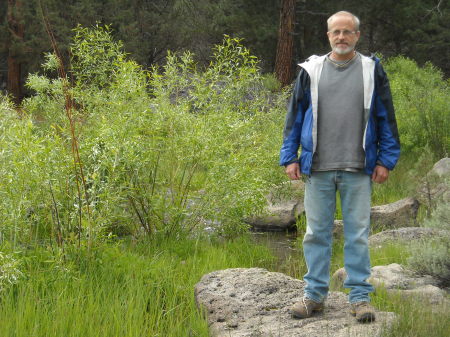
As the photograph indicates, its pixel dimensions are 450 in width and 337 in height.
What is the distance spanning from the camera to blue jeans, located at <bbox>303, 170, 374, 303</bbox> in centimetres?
397

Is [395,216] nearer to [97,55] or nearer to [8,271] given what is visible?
[97,55]

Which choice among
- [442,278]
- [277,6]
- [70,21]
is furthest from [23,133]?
[277,6]

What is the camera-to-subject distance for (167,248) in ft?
20.4

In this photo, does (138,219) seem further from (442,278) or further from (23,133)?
(442,278)

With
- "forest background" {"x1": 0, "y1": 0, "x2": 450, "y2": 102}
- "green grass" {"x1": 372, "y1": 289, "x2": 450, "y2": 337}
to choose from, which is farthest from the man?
"forest background" {"x1": 0, "y1": 0, "x2": 450, "y2": 102}

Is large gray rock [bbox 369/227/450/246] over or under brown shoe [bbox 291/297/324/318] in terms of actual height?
over

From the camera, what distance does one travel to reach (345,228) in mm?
4059

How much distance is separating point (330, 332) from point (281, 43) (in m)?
14.7

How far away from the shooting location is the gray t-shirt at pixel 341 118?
3979 mm

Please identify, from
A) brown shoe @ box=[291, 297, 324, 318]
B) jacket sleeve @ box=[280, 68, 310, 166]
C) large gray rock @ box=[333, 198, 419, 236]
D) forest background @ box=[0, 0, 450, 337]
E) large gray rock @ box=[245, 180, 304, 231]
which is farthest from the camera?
large gray rock @ box=[245, 180, 304, 231]

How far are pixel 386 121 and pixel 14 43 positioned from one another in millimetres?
16938

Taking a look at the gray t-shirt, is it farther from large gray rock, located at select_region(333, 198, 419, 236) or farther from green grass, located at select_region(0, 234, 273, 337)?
large gray rock, located at select_region(333, 198, 419, 236)

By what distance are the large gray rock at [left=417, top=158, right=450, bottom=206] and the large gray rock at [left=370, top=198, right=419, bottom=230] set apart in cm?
25

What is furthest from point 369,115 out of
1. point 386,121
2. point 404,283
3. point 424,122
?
point 424,122
